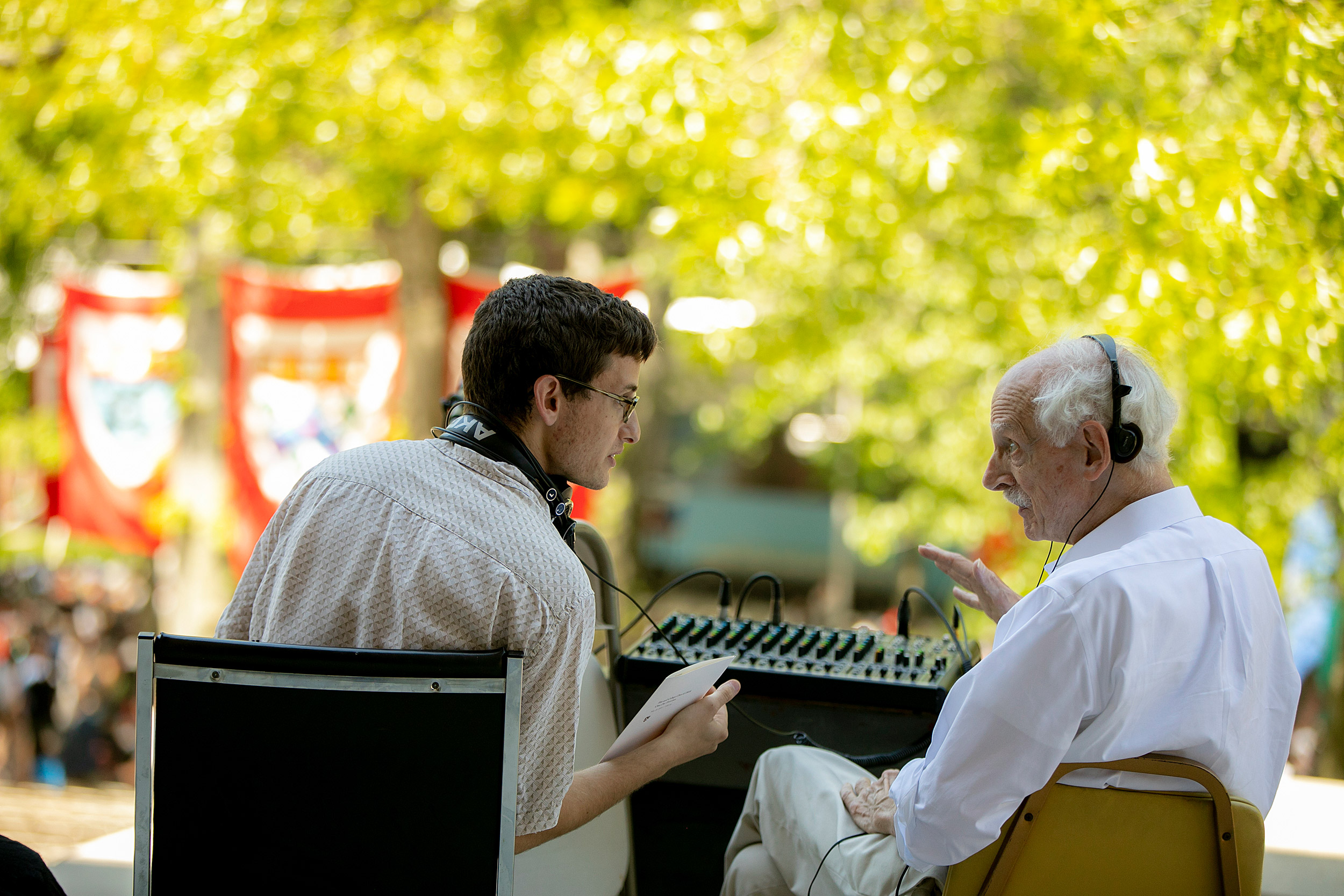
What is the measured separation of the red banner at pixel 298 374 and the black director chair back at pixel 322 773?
14.3 feet

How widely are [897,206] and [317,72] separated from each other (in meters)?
2.82

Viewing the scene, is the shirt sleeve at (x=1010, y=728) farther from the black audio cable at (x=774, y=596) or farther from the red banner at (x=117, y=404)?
the red banner at (x=117, y=404)

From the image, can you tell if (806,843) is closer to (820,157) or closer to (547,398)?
(547,398)

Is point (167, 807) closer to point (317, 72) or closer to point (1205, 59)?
point (317, 72)

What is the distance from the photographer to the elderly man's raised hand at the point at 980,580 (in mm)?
1951

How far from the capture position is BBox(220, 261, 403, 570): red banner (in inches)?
215

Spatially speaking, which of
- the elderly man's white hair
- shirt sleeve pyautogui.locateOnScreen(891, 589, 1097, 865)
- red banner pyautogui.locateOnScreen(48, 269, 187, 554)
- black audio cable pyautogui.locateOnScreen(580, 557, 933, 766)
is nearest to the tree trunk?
red banner pyautogui.locateOnScreen(48, 269, 187, 554)

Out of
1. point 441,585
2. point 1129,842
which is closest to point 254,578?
point 441,585

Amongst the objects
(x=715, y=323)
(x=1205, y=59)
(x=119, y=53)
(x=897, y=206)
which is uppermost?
(x=1205, y=59)

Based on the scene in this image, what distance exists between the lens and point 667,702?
146 centimetres

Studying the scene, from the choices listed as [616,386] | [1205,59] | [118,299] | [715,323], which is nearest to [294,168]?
[118,299]

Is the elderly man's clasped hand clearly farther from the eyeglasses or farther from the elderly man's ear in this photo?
the eyeglasses

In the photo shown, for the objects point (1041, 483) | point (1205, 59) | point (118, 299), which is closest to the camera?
point (1041, 483)

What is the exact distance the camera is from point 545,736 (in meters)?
1.31
